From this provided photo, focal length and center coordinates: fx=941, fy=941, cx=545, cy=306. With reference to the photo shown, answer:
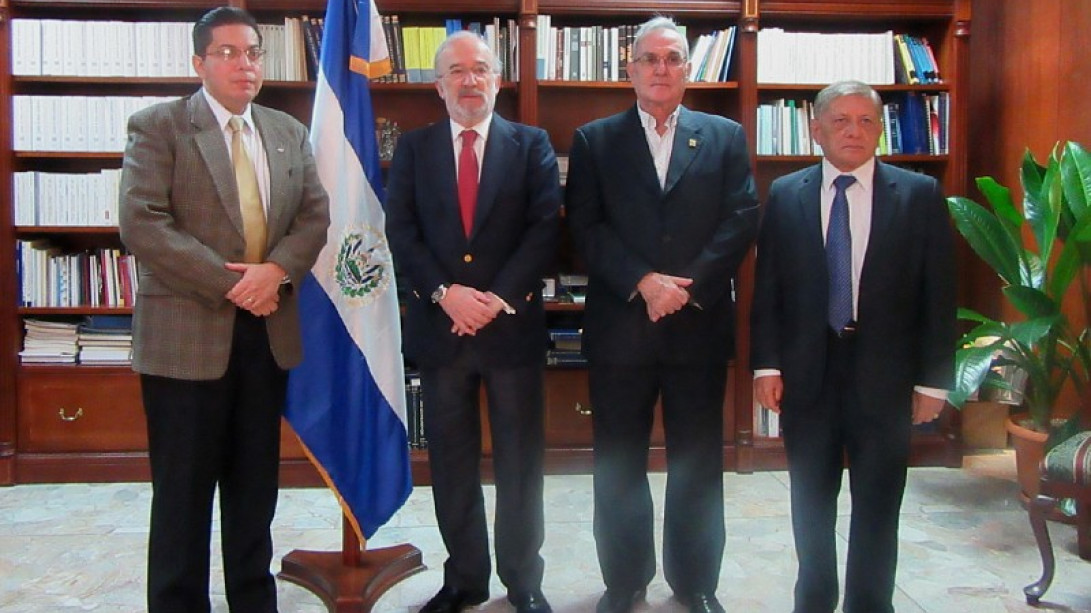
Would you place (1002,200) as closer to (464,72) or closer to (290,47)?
(464,72)

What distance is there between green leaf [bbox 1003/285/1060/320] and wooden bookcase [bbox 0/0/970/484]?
96 cm

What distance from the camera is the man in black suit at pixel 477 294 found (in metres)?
2.52

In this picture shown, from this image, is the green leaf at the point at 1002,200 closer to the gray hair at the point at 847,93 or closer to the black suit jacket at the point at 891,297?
the black suit jacket at the point at 891,297

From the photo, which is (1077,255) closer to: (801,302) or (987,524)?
(987,524)

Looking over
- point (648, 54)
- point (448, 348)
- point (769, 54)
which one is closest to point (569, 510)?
point (448, 348)

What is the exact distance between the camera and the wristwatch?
8.11 feet

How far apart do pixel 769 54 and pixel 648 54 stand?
1.91 m

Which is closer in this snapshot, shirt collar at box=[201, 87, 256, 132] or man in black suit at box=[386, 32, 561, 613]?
shirt collar at box=[201, 87, 256, 132]

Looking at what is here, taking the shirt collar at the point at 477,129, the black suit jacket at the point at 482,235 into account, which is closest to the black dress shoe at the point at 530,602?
the black suit jacket at the point at 482,235

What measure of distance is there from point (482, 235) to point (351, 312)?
462mm

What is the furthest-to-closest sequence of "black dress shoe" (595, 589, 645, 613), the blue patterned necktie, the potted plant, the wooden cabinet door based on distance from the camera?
the wooden cabinet door < the potted plant < "black dress shoe" (595, 589, 645, 613) < the blue patterned necktie

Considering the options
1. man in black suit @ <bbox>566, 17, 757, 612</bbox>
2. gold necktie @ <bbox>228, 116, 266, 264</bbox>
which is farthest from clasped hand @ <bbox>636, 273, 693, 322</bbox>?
gold necktie @ <bbox>228, 116, 266, 264</bbox>

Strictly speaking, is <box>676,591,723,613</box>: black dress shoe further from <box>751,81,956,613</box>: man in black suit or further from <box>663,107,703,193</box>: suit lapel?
<box>663,107,703,193</box>: suit lapel

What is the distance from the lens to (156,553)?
2.25 meters
